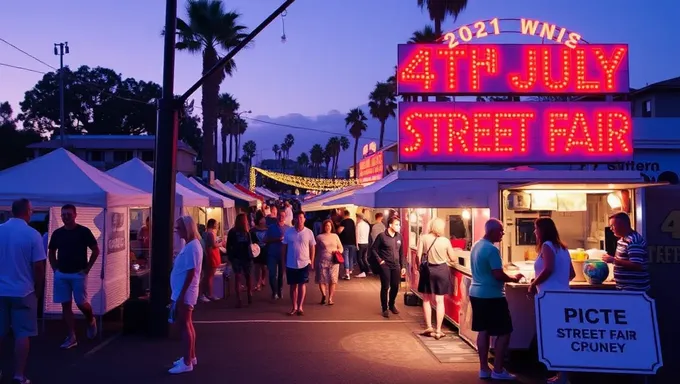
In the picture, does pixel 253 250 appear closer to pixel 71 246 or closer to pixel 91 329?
pixel 91 329

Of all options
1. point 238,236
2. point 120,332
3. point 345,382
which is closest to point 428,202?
point 345,382

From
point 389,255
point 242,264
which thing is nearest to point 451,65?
point 389,255

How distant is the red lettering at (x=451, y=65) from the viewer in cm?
1067

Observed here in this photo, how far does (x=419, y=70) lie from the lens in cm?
1070

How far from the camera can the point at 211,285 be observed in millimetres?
12055

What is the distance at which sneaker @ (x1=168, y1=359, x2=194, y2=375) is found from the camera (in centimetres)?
680

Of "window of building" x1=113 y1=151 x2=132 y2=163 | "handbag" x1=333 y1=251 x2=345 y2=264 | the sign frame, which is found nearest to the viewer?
the sign frame

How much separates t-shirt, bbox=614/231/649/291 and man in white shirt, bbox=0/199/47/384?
625 cm

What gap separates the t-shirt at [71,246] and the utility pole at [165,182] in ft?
3.37

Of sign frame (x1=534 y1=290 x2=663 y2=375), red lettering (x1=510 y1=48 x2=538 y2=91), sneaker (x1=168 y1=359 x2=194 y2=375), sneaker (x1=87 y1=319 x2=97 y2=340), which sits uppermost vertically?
red lettering (x1=510 y1=48 x2=538 y2=91)

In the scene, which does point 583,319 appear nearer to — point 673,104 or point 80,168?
point 80,168

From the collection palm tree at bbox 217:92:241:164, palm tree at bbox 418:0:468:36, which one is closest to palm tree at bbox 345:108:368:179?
palm tree at bbox 217:92:241:164

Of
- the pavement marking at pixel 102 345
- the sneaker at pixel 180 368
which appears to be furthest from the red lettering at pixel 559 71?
the pavement marking at pixel 102 345

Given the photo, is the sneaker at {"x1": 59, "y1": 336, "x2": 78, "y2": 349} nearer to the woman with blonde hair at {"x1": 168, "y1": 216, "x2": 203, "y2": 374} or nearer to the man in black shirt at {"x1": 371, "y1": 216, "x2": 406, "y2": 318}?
the woman with blonde hair at {"x1": 168, "y1": 216, "x2": 203, "y2": 374}
